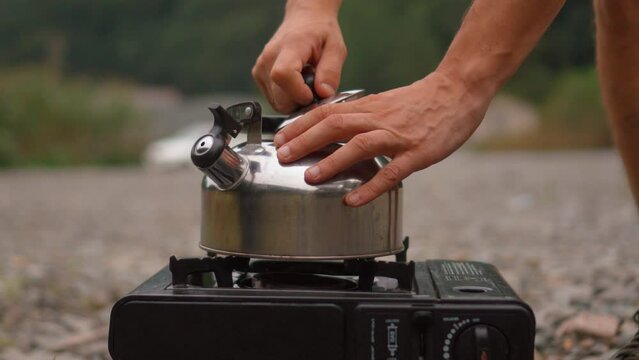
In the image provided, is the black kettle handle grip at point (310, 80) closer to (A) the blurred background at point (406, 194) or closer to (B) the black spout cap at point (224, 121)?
(B) the black spout cap at point (224, 121)

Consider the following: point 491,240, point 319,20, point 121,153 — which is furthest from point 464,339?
point 121,153

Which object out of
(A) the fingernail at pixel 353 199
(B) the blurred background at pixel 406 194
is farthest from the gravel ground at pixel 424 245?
(A) the fingernail at pixel 353 199

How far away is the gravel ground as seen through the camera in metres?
2.07

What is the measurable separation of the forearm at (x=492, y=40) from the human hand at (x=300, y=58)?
0.23m

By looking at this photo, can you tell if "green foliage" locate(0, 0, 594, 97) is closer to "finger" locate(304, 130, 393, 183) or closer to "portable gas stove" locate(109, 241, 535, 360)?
"finger" locate(304, 130, 393, 183)

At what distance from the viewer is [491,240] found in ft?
13.4

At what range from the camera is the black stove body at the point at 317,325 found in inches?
46.1

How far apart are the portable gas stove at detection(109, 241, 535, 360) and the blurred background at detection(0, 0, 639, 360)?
0.69 meters

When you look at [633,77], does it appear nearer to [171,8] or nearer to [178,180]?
[178,180]

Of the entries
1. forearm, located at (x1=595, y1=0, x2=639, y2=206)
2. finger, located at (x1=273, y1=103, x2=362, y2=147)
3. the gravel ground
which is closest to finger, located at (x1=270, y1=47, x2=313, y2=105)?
finger, located at (x1=273, y1=103, x2=362, y2=147)

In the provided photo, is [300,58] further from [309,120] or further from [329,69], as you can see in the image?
[309,120]

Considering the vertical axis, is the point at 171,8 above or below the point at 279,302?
above

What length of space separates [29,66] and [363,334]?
15.5 meters

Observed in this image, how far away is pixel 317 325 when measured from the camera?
1.17 m
